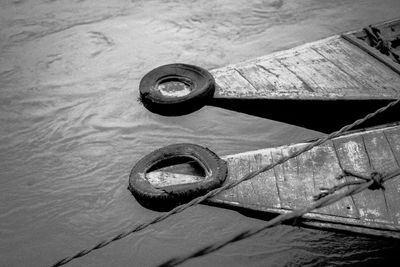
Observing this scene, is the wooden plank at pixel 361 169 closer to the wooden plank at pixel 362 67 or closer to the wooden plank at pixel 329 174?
the wooden plank at pixel 329 174

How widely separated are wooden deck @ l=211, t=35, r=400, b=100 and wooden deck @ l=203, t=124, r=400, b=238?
0.74 m

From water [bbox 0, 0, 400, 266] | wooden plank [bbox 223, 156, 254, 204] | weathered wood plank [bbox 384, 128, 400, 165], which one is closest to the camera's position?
wooden plank [bbox 223, 156, 254, 204]

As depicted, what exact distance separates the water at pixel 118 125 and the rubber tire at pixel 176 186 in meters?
0.71

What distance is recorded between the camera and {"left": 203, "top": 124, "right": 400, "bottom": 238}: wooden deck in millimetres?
2732

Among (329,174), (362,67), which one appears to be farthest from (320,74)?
(329,174)

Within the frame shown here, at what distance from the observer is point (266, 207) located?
296cm

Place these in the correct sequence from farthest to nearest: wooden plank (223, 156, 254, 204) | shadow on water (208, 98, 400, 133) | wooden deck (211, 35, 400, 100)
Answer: wooden deck (211, 35, 400, 100), shadow on water (208, 98, 400, 133), wooden plank (223, 156, 254, 204)

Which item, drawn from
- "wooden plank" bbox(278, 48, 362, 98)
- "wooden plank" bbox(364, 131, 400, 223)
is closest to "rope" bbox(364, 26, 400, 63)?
"wooden plank" bbox(278, 48, 362, 98)

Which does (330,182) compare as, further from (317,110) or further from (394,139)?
(317,110)

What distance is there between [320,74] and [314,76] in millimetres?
100

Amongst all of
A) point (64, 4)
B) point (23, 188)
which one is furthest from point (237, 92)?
point (64, 4)

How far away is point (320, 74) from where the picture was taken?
4480mm

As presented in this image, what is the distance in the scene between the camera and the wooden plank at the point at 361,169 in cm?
273

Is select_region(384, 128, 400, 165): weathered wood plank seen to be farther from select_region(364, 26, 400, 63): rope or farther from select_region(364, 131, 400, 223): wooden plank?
select_region(364, 26, 400, 63): rope
